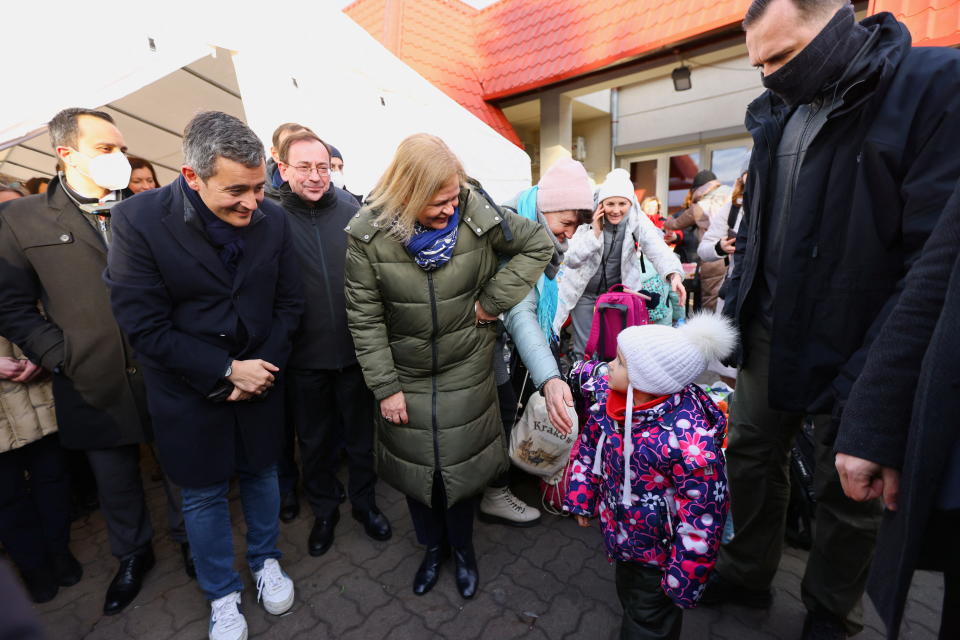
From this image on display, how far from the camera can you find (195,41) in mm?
2838

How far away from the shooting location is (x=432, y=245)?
1815 millimetres

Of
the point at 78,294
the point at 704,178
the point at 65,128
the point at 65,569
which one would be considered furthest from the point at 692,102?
the point at 65,569

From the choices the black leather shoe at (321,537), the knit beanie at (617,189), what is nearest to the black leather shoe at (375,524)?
the black leather shoe at (321,537)

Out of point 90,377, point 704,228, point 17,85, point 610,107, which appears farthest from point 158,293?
point 610,107

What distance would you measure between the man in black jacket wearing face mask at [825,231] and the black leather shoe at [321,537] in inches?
82.1

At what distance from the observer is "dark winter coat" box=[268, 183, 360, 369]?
2.41m

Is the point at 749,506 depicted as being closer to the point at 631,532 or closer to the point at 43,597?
the point at 631,532

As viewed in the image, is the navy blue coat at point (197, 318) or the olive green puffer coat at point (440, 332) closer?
the navy blue coat at point (197, 318)

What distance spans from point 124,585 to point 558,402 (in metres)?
2.31

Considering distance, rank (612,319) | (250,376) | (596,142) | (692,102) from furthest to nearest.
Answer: (596,142), (692,102), (612,319), (250,376)

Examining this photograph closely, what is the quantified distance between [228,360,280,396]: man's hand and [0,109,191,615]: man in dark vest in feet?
2.39

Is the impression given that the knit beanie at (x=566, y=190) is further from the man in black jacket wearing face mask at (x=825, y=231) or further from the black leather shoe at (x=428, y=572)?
the black leather shoe at (x=428, y=572)

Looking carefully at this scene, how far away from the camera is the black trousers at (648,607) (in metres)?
1.66

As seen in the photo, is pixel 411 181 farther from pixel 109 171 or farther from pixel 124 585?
Result: pixel 124 585
